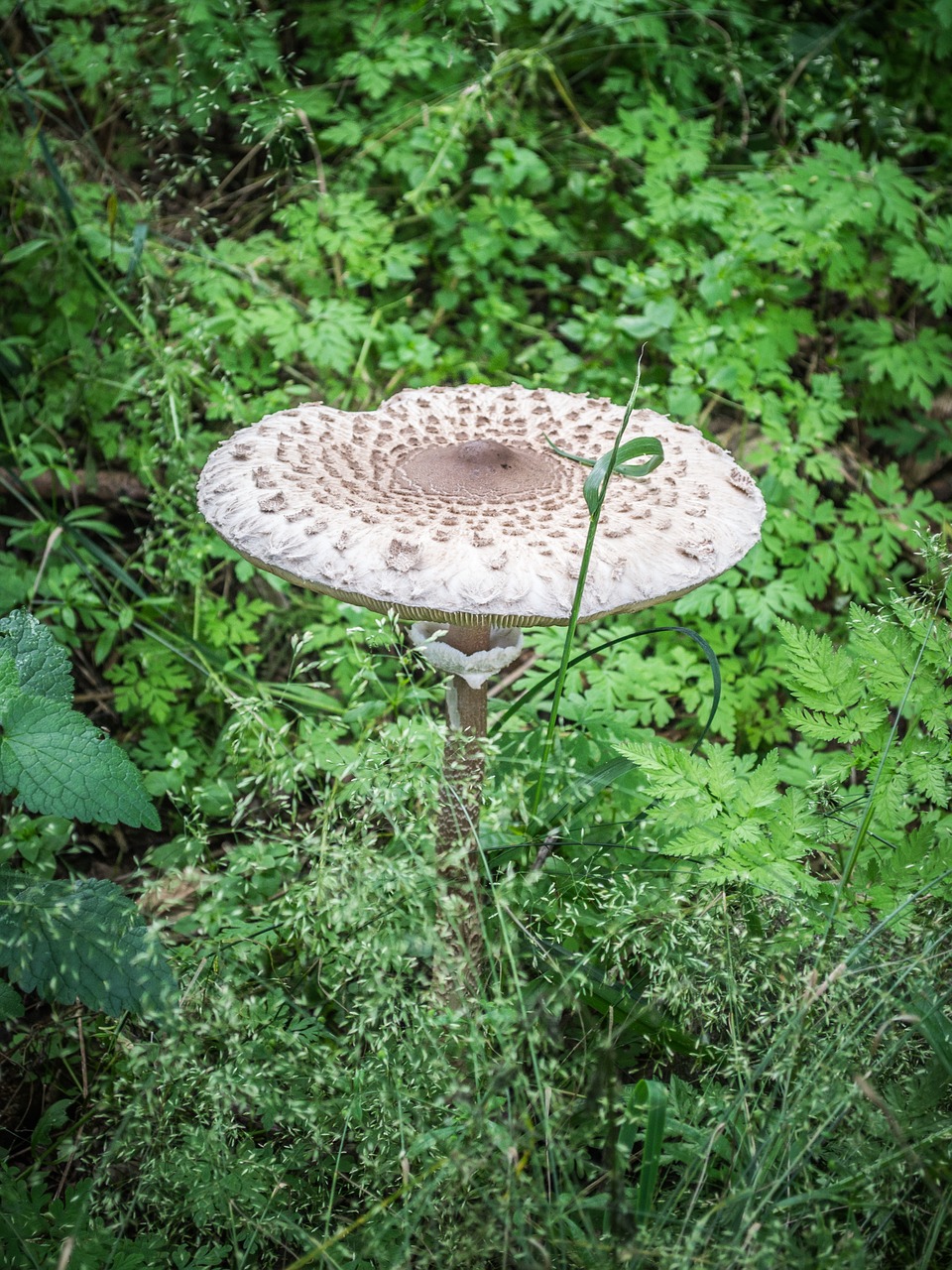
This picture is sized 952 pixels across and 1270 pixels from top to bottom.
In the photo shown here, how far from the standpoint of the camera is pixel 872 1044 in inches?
57.5

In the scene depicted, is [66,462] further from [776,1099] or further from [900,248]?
[900,248]

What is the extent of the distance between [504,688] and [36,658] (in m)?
1.63

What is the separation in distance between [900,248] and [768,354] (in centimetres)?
69

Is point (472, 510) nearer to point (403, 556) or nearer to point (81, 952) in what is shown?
point (403, 556)

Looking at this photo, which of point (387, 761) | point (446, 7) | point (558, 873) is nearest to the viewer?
point (387, 761)

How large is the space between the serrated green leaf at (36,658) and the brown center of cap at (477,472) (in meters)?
0.86

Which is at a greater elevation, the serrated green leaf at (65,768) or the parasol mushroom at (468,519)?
the parasol mushroom at (468,519)

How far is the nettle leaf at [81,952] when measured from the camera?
1.72 metres

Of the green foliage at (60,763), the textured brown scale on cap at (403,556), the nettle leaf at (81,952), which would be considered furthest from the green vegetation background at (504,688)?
the textured brown scale on cap at (403,556)

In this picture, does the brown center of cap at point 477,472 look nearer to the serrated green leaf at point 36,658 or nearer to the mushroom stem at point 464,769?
the mushroom stem at point 464,769

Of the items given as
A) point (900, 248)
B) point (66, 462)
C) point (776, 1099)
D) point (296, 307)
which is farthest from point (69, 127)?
point (776, 1099)

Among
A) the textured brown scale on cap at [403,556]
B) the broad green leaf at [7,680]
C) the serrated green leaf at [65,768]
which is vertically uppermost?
the textured brown scale on cap at [403,556]

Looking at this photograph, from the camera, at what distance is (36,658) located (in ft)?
6.82

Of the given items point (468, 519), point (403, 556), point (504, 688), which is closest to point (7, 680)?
point (403, 556)
